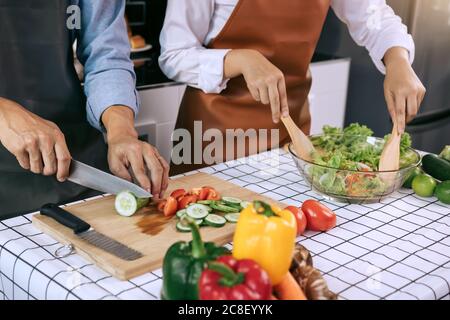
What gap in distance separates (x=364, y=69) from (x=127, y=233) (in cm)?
204

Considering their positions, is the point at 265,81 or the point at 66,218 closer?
the point at 66,218

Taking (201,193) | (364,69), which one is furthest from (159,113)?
(364,69)

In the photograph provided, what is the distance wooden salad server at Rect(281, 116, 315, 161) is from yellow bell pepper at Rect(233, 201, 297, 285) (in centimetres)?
63

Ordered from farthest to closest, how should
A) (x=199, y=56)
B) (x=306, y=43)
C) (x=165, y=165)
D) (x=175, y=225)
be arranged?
1. (x=306, y=43)
2. (x=199, y=56)
3. (x=165, y=165)
4. (x=175, y=225)

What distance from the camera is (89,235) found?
1132 mm

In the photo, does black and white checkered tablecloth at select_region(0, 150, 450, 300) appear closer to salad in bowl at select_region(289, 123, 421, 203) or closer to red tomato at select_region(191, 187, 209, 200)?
salad in bowl at select_region(289, 123, 421, 203)

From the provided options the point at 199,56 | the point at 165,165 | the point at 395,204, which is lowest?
the point at 395,204

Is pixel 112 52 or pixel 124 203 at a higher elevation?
pixel 112 52

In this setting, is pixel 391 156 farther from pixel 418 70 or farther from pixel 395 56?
pixel 418 70

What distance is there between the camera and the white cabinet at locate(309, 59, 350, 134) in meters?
2.76

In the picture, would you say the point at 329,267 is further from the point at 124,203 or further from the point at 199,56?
the point at 199,56

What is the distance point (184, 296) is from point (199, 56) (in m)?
0.92

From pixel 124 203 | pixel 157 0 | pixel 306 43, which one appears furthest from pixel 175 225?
pixel 157 0

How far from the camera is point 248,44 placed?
173 cm
